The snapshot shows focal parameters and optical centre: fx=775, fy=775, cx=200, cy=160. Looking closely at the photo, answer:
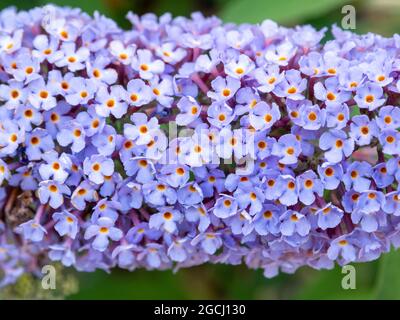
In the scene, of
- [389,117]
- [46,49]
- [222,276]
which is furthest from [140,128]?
[222,276]

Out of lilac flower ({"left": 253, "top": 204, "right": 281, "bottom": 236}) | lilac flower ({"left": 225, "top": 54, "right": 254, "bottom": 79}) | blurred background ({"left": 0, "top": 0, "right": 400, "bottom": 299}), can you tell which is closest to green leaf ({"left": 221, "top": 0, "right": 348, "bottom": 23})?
blurred background ({"left": 0, "top": 0, "right": 400, "bottom": 299})

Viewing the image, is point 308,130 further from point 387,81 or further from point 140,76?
point 140,76

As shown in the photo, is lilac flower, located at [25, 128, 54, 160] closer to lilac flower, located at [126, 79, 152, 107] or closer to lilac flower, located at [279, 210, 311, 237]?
lilac flower, located at [126, 79, 152, 107]

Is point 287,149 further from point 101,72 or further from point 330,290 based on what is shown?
point 330,290

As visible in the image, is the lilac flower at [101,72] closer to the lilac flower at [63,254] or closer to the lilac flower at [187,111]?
the lilac flower at [187,111]

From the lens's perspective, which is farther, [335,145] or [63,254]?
[63,254]

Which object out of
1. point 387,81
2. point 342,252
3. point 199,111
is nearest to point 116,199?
point 199,111

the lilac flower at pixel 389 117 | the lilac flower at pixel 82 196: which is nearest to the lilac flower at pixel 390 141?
the lilac flower at pixel 389 117
